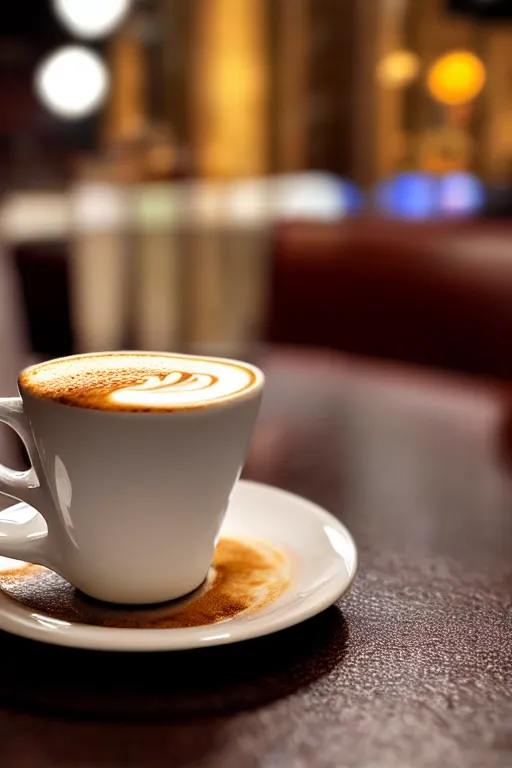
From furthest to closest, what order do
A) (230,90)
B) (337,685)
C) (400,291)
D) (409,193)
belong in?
(230,90) < (409,193) < (400,291) < (337,685)

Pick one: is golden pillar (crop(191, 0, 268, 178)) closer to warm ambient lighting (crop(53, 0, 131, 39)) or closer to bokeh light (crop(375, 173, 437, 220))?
warm ambient lighting (crop(53, 0, 131, 39))

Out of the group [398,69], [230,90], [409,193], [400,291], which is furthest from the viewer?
[230,90]

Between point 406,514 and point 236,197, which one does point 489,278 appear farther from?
point 236,197

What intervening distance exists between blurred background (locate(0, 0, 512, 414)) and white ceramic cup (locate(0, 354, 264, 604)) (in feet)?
9.67

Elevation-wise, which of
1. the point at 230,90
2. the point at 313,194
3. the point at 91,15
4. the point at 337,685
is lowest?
the point at 313,194

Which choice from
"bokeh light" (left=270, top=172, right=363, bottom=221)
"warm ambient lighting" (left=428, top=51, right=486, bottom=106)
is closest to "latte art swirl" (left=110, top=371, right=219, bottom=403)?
"bokeh light" (left=270, top=172, right=363, bottom=221)

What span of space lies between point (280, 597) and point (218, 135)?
146 inches

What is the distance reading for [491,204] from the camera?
11.0ft

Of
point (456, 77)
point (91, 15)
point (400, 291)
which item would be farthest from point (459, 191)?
point (400, 291)

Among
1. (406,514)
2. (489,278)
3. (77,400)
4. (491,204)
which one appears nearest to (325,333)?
(489,278)

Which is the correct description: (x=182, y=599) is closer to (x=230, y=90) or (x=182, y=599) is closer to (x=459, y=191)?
(x=459, y=191)

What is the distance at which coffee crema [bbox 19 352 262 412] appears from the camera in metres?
0.33

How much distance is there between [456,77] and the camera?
3605mm

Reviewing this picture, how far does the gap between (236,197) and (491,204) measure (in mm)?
1029
